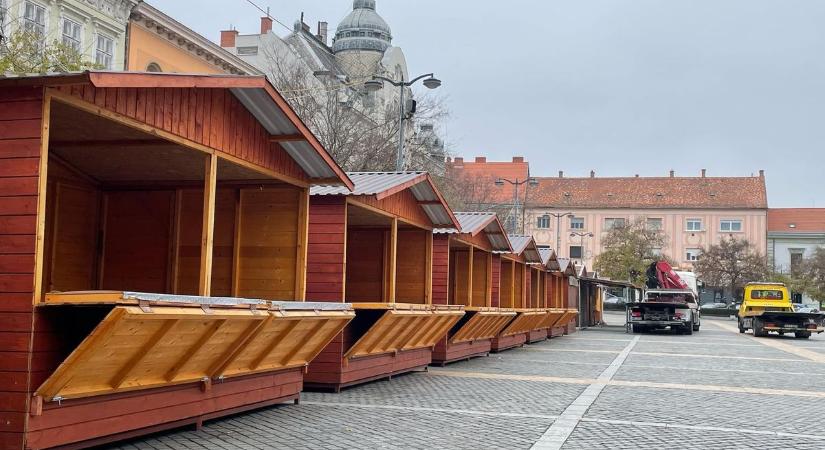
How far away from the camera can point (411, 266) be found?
1733 centimetres

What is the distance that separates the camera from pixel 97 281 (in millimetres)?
11859

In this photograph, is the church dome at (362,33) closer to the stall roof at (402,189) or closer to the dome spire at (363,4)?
the dome spire at (363,4)

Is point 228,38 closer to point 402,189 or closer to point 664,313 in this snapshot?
A: point 664,313

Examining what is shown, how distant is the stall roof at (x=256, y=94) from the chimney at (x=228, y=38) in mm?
45776

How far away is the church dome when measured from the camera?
65375 mm

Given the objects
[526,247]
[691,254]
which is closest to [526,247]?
[526,247]

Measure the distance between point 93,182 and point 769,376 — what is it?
14.1 metres

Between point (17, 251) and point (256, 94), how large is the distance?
12.1 feet

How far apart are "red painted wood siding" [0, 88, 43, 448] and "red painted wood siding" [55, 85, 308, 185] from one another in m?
0.43

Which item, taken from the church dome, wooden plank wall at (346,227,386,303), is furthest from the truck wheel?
the church dome

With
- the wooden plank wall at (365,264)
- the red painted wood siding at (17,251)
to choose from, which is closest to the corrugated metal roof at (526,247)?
the wooden plank wall at (365,264)

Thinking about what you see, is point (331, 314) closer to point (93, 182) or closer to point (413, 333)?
point (93, 182)

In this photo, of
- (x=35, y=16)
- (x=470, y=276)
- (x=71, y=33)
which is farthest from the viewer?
(x=71, y=33)

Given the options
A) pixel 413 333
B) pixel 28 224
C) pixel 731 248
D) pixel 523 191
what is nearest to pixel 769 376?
pixel 413 333
